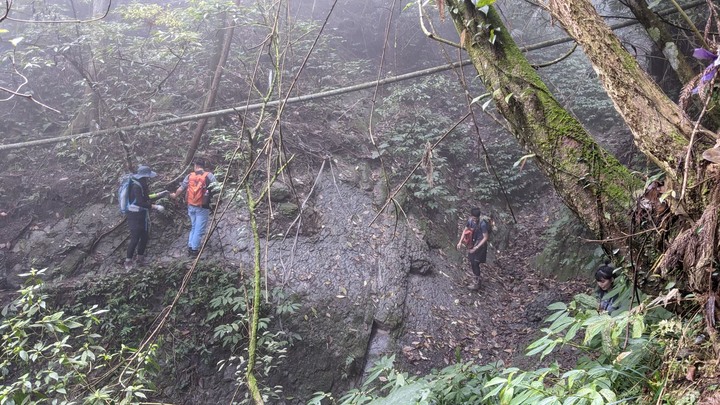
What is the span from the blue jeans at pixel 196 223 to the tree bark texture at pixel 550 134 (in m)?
6.04

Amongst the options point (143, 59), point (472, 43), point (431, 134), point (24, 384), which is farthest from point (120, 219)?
point (472, 43)

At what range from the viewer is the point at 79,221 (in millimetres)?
7973

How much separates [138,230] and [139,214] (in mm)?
263

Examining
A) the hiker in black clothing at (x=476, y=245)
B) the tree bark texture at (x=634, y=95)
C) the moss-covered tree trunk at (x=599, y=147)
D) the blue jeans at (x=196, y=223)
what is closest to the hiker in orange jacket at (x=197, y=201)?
the blue jeans at (x=196, y=223)

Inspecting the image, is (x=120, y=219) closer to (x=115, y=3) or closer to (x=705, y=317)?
(x=705, y=317)

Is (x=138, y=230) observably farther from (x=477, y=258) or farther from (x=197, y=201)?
(x=477, y=258)

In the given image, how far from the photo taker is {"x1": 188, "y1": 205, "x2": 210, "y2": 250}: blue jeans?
7.46 m

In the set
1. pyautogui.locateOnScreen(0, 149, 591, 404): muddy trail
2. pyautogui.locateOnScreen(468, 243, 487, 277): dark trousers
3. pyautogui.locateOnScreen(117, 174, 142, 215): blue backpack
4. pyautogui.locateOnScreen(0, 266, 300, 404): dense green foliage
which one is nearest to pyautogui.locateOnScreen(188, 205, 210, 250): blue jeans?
pyautogui.locateOnScreen(0, 149, 591, 404): muddy trail

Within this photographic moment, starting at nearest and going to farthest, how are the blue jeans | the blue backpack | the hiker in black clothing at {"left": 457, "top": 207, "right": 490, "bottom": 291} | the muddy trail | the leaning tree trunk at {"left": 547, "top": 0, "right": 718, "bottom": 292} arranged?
the leaning tree trunk at {"left": 547, "top": 0, "right": 718, "bottom": 292} < the muddy trail < the blue backpack < the blue jeans < the hiker in black clothing at {"left": 457, "top": 207, "right": 490, "bottom": 291}

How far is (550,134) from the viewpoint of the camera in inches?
85.7

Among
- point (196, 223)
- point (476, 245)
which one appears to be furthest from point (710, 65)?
point (196, 223)

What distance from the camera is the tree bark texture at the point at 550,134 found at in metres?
2.06

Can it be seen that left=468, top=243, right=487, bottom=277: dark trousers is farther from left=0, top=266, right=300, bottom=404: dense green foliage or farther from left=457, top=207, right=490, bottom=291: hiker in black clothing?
left=0, top=266, right=300, bottom=404: dense green foliage

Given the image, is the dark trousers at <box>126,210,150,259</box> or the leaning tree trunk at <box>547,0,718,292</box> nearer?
the leaning tree trunk at <box>547,0,718,292</box>
